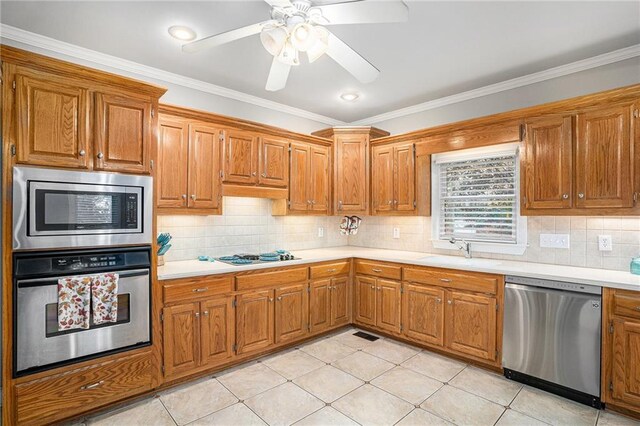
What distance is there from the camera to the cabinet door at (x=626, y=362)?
2.26 meters

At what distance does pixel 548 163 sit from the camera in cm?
288

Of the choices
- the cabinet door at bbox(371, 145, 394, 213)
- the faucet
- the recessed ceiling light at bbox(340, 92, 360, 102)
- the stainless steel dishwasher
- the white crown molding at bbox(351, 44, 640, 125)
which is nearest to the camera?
the stainless steel dishwasher

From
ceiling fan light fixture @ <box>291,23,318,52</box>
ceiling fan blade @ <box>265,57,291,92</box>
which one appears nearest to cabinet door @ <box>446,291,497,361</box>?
ceiling fan blade @ <box>265,57,291,92</box>

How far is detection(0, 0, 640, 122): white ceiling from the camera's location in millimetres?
2182

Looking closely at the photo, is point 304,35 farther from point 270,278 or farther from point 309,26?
point 270,278

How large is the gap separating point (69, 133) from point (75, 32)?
0.87 metres

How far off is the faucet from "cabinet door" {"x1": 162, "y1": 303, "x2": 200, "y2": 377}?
272 centimetres

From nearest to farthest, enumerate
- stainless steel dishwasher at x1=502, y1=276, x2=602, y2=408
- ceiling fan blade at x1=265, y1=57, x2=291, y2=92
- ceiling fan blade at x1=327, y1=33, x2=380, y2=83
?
ceiling fan blade at x1=327, y1=33, x2=380, y2=83
ceiling fan blade at x1=265, y1=57, x2=291, y2=92
stainless steel dishwasher at x1=502, y1=276, x2=602, y2=408

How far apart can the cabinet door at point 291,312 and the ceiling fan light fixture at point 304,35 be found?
2285 millimetres

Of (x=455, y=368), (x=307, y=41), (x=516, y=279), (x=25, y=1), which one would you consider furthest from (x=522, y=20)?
(x=25, y=1)

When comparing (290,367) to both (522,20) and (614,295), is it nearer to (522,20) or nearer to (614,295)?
(614,295)

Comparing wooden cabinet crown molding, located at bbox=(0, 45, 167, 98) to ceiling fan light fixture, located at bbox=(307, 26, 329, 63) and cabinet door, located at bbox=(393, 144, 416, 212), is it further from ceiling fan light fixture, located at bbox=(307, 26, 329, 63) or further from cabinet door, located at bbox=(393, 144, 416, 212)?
cabinet door, located at bbox=(393, 144, 416, 212)

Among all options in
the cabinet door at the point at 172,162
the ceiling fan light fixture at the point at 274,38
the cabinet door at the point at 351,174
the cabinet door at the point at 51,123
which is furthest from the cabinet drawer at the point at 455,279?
the cabinet door at the point at 51,123

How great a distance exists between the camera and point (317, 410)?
238 cm
